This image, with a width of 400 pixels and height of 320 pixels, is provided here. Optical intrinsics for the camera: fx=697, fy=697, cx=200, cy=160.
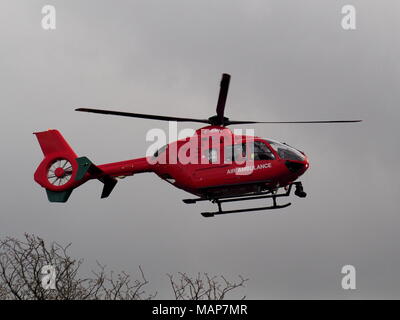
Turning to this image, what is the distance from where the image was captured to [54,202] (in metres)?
28.7

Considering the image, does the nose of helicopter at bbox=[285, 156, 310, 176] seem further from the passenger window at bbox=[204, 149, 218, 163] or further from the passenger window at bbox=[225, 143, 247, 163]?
the passenger window at bbox=[204, 149, 218, 163]

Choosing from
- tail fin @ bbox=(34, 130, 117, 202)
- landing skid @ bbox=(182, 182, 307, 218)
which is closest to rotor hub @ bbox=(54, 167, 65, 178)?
tail fin @ bbox=(34, 130, 117, 202)

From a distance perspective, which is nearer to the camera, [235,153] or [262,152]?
[262,152]

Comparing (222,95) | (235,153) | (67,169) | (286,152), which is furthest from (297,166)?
(67,169)

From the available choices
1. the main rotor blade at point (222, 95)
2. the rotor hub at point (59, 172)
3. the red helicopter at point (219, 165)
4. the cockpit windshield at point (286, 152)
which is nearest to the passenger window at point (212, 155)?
the red helicopter at point (219, 165)

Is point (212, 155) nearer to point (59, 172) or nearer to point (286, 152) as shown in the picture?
point (286, 152)

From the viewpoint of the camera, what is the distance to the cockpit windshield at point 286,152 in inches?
976

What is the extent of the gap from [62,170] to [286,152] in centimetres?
957

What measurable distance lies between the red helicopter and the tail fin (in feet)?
0.16

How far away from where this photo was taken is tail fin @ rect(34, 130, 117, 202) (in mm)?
28125

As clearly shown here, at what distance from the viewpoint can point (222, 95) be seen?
25703 mm

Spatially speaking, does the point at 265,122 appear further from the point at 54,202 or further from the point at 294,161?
the point at 54,202

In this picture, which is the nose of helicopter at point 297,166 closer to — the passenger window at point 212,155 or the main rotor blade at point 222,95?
the passenger window at point 212,155

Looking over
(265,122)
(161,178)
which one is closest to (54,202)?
(161,178)
